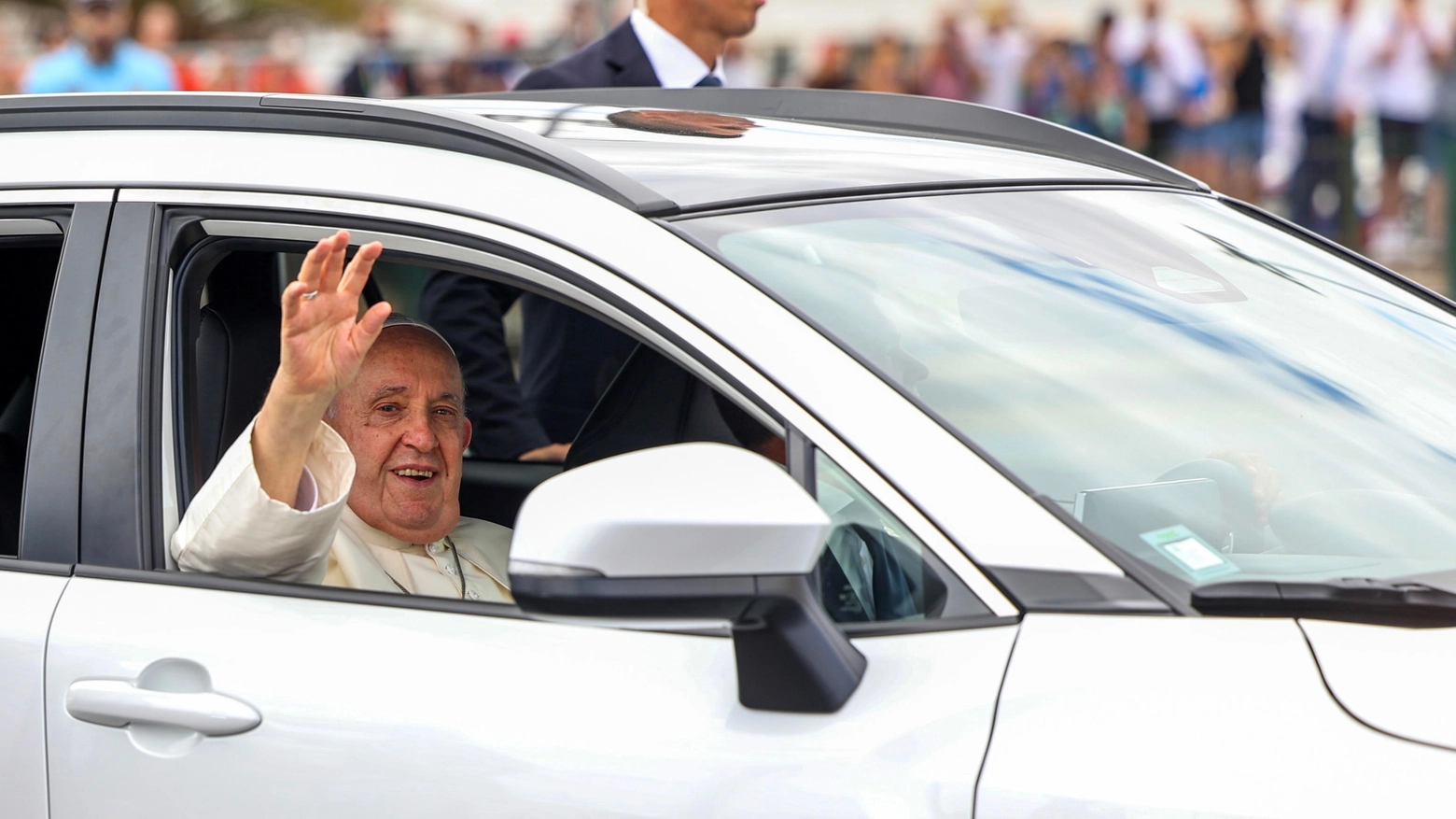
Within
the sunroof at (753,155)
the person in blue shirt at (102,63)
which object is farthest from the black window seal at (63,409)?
the person in blue shirt at (102,63)

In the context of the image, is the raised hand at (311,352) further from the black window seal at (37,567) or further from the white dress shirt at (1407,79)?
the white dress shirt at (1407,79)

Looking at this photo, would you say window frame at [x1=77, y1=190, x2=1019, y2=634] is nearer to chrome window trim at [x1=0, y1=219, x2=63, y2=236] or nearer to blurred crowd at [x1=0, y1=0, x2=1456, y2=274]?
chrome window trim at [x1=0, y1=219, x2=63, y2=236]

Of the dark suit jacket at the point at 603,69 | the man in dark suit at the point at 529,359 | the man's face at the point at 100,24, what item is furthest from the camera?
the man's face at the point at 100,24

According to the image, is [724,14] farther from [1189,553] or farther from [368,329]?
[1189,553]

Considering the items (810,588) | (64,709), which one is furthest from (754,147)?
(64,709)

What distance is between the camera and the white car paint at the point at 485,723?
5.44ft

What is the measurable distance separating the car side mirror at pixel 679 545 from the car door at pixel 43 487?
0.75 m

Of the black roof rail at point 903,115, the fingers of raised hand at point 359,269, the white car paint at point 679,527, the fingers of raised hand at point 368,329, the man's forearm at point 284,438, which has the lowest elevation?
the white car paint at point 679,527

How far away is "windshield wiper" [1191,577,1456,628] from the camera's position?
1641 millimetres

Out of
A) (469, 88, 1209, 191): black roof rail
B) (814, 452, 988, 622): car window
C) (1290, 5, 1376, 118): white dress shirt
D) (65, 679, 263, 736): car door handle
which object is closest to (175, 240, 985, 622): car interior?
(814, 452, 988, 622): car window

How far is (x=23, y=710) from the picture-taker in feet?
6.63

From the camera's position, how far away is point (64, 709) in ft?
6.55

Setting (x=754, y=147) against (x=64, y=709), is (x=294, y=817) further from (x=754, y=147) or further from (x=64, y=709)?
(x=754, y=147)

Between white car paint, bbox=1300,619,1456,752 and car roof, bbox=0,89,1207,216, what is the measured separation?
840 mm
